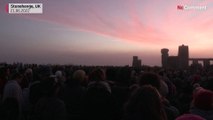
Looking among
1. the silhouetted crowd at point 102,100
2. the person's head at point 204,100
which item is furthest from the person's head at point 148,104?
the person's head at point 204,100

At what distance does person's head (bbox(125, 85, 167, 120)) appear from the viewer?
13.6 ft

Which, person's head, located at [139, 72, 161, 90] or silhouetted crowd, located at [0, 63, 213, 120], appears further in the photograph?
person's head, located at [139, 72, 161, 90]

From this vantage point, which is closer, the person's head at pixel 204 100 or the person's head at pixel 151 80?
the person's head at pixel 204 100

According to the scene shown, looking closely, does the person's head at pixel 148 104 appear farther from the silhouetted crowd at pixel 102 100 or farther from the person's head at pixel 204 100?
the person's head at pixel 204 100

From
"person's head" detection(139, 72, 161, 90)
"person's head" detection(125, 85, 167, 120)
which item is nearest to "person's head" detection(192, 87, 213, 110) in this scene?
"person's head" detection(139, 72, 161, 90)

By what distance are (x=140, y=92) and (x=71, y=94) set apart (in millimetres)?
3799

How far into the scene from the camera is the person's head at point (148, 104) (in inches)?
163

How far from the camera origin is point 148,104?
414 cm

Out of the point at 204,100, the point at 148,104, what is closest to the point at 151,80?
the point at 204,100

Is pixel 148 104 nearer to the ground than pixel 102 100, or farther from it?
farther from it

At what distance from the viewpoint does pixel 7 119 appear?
7.71 meters

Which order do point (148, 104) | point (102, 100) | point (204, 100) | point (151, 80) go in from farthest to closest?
point (102, 100) → point (151, 80) → point (204, 100) → point (148, 104)

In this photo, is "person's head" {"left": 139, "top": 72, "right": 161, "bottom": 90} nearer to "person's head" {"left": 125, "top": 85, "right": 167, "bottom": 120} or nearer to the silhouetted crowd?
the silhouetted crowd

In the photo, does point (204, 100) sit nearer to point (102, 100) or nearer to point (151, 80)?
point (151, 80)
